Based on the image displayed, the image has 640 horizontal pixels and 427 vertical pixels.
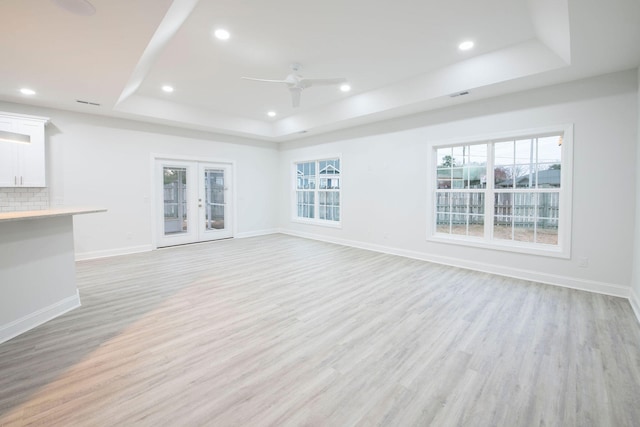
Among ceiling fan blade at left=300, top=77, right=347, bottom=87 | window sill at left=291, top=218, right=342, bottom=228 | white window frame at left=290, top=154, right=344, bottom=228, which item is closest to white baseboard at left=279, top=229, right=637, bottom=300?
window sill at left=291, top=218, right=342, bottom=228

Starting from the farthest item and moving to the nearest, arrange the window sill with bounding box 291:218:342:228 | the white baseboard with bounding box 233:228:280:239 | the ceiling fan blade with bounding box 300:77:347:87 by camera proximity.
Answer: the white baseboard with bounding box 233:228:280:239 → the window sill with bounding box 291:218:342:228 → the ceiling fan blade with bounding box 300:77:347:87

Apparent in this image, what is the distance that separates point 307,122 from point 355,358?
18.2ft

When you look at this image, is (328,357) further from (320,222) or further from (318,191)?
(318,191)

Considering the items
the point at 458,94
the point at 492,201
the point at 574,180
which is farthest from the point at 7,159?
the point at 574,180

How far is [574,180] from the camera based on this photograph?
3762 mm

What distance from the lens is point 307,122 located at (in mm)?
6637

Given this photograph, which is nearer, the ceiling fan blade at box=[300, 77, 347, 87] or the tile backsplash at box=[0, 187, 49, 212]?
the ceiling fan blade at box=[300, 77, 347, 87]

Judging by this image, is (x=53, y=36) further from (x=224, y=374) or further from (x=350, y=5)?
(x=224, y=374)

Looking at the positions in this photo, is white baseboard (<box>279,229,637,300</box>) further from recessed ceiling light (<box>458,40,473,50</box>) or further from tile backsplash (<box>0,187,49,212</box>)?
tile backsplash (<box>0,187,49,212</box>)

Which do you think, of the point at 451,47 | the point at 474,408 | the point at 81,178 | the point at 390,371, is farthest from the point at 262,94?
the point at 474,408

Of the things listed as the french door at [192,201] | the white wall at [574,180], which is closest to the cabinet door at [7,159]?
the french door at [192,201]

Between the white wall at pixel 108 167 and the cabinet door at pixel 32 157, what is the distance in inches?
12.4

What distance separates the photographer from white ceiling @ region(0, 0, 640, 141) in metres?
2.53

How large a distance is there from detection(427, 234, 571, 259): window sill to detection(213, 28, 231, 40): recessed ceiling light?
4.45 metres
